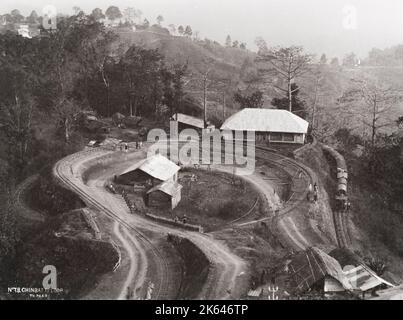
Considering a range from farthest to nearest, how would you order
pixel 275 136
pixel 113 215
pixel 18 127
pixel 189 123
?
pixel 189 123
pixel 275 136
pixel 18 127
pixel 113 215

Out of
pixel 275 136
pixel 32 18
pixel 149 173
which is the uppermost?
pixel 32 18

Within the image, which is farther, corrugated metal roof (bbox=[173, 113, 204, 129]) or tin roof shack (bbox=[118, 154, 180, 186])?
corrugated metal roof (bbox=[173, 113, 204, 129])

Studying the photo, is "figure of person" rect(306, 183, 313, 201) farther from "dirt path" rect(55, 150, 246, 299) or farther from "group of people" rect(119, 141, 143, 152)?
"group of people" rect(119, 141, 143, 152)

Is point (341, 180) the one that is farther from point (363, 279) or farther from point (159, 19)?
point (159, 19)

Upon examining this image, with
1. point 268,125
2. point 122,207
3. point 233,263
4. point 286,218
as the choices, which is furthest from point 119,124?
point 233,263

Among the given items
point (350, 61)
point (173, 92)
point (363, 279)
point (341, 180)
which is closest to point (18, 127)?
point (173, 92)

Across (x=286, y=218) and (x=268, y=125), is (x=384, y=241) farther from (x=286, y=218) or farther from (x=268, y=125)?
(x=268, y=125)

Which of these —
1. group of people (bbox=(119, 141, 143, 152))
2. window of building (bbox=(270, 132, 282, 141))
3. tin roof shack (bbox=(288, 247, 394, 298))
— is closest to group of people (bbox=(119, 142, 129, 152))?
group of people (bbox=(119, 141, 143, 152))
